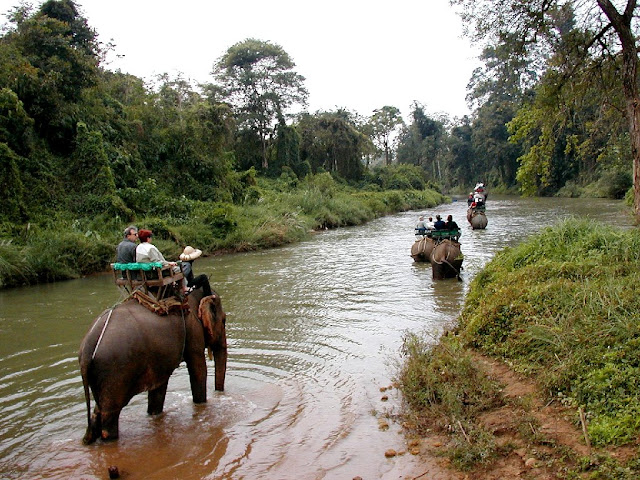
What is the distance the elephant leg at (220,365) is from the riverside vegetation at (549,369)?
89.6 inches

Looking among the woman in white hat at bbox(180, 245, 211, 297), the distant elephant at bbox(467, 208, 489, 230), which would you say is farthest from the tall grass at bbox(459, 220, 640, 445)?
the distant elephant at bbox(467, 208, 489, 230)

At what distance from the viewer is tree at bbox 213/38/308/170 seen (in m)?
47.5

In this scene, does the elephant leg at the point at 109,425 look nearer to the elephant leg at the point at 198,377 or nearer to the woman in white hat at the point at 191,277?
the elephant leg at the point at 198,377

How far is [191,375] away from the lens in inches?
262

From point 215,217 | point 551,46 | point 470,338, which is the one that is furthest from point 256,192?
point 470,338

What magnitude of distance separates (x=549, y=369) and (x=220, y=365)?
3931 millimetres

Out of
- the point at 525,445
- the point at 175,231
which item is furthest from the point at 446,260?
the point at 175,231

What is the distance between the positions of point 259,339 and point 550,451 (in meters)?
6.22

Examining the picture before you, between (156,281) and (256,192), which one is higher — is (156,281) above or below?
below

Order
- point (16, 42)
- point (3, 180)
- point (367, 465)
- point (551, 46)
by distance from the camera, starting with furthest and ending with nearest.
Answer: point (16, 42) → point (3, 180) → point (551, 46) → point (367, 465)

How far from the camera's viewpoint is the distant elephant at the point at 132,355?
5.33 m

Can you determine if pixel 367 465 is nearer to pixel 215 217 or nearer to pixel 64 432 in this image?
pixel 64 432

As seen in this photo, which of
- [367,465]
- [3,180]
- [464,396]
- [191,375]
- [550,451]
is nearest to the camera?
[550,451]

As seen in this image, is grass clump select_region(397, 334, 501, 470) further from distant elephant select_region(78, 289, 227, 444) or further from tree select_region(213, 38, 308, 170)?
tree select_region(213, 38, 308, 170)
